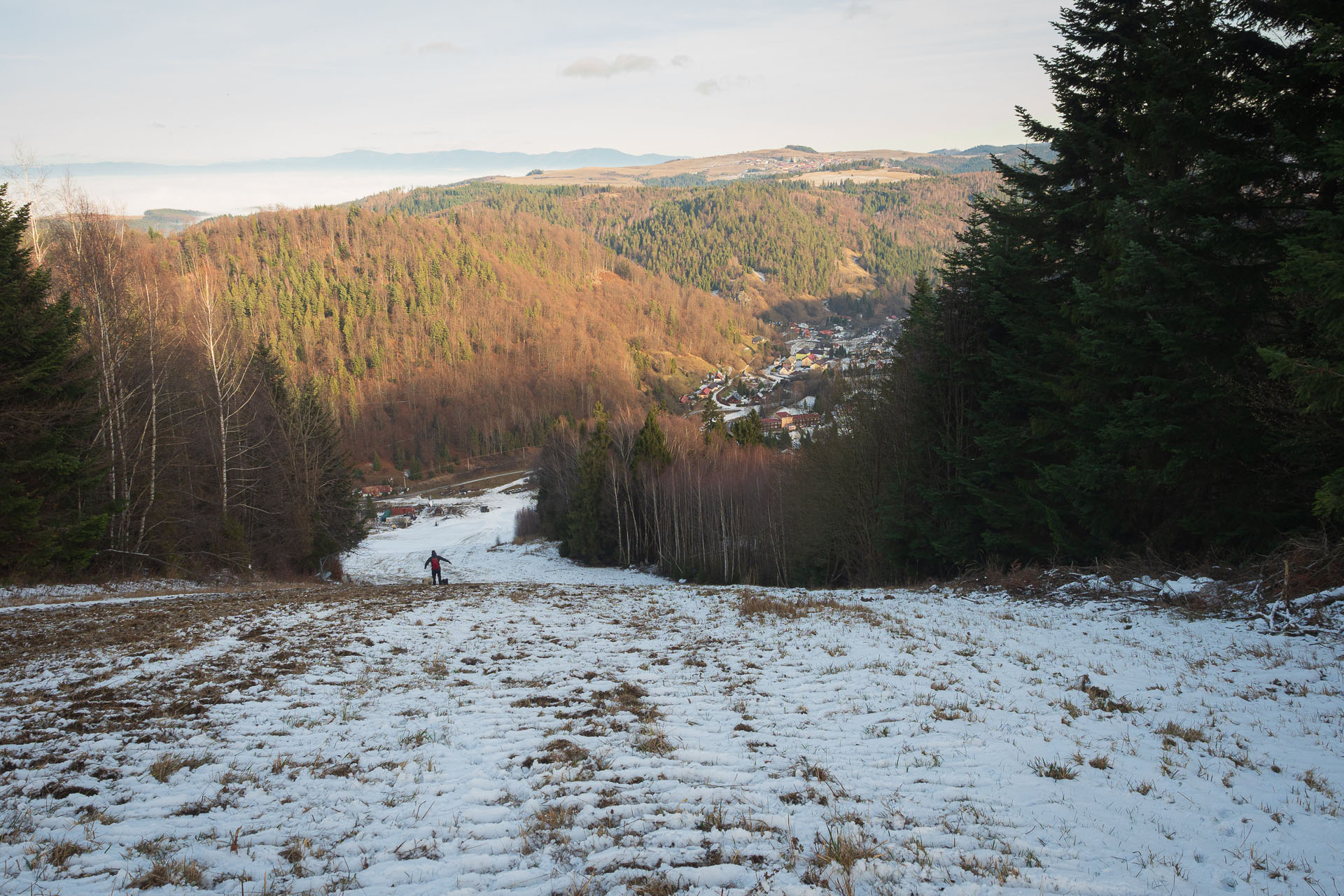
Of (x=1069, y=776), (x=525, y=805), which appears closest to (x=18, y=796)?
(x=525, y=805)

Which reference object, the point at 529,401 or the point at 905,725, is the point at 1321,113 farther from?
the point at 529,401

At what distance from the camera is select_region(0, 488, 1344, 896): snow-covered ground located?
3977mm

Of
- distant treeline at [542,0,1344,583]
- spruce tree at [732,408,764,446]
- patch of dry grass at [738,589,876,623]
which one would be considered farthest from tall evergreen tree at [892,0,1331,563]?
spruce tree at [732,408,764,446]

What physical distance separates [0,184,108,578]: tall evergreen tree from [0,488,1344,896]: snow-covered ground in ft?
26.2

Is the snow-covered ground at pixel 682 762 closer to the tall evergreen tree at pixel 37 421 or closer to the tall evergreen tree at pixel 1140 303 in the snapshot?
the tall evergreen tree at pixel 1140 303

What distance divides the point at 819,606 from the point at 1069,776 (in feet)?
30.7

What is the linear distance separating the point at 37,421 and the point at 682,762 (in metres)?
19.5

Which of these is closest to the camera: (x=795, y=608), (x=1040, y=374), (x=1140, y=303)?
(x=1140, y=303)

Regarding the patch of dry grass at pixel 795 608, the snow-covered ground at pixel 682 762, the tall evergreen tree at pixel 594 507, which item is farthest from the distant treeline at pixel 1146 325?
the tall evergreen tree at pixel 594 507

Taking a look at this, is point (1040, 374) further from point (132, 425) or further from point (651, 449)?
point (651, 449)

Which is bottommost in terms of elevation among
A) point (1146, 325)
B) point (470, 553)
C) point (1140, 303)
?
point (470, 553)

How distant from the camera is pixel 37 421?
16109mm

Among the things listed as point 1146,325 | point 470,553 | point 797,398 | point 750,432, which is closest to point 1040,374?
point 1146,325

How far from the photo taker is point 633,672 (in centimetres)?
920
